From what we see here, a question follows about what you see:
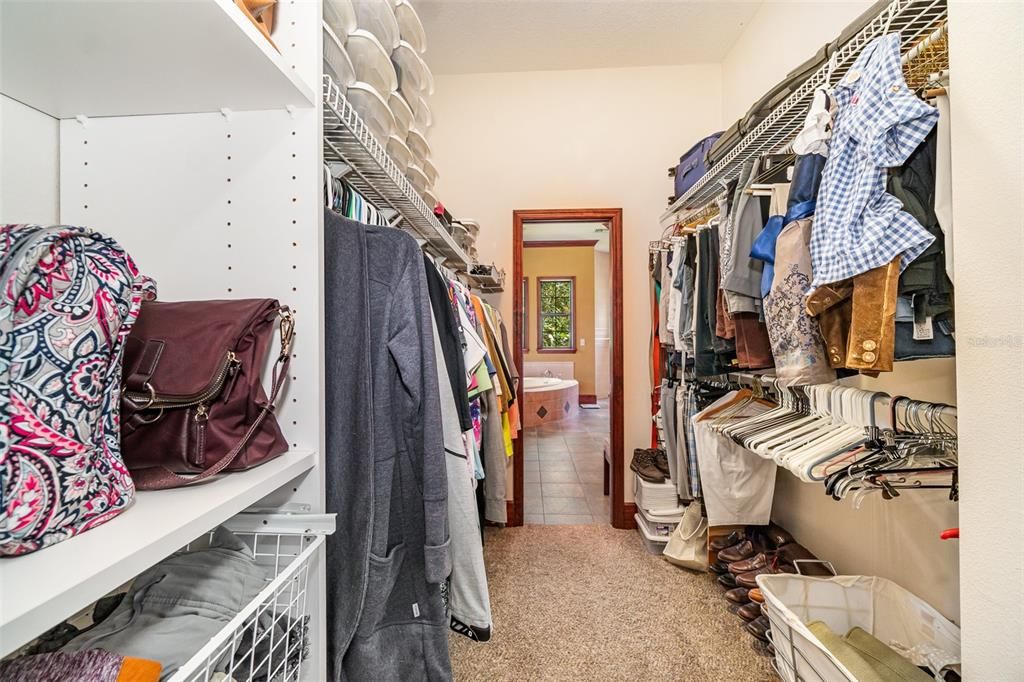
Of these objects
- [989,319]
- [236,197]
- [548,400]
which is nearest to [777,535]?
[989,319]

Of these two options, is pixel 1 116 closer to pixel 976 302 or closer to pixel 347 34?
pixel 347 34

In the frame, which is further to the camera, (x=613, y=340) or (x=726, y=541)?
(x=613, y=340)

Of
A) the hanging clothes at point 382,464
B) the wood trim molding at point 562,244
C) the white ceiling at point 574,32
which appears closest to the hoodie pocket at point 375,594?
the hanging clothes at point 382,464

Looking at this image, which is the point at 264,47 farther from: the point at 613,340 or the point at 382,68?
the point at 613,340

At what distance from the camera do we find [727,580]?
5.87 ft

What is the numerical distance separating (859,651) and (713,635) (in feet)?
1.67

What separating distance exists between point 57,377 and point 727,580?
2202 mm

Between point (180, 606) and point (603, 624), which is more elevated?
point (180, 606)

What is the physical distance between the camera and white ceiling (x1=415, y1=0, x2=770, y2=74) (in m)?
2.15

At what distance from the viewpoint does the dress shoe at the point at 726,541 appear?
1.88 metres

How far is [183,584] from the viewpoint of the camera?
0.52m

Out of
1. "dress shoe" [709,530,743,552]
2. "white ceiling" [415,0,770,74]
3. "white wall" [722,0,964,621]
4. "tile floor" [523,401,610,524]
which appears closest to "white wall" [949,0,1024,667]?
"white wall" [722,0,964,621]

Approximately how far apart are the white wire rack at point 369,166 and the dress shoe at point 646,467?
166cm

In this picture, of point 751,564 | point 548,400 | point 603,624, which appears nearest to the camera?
point 603,624
